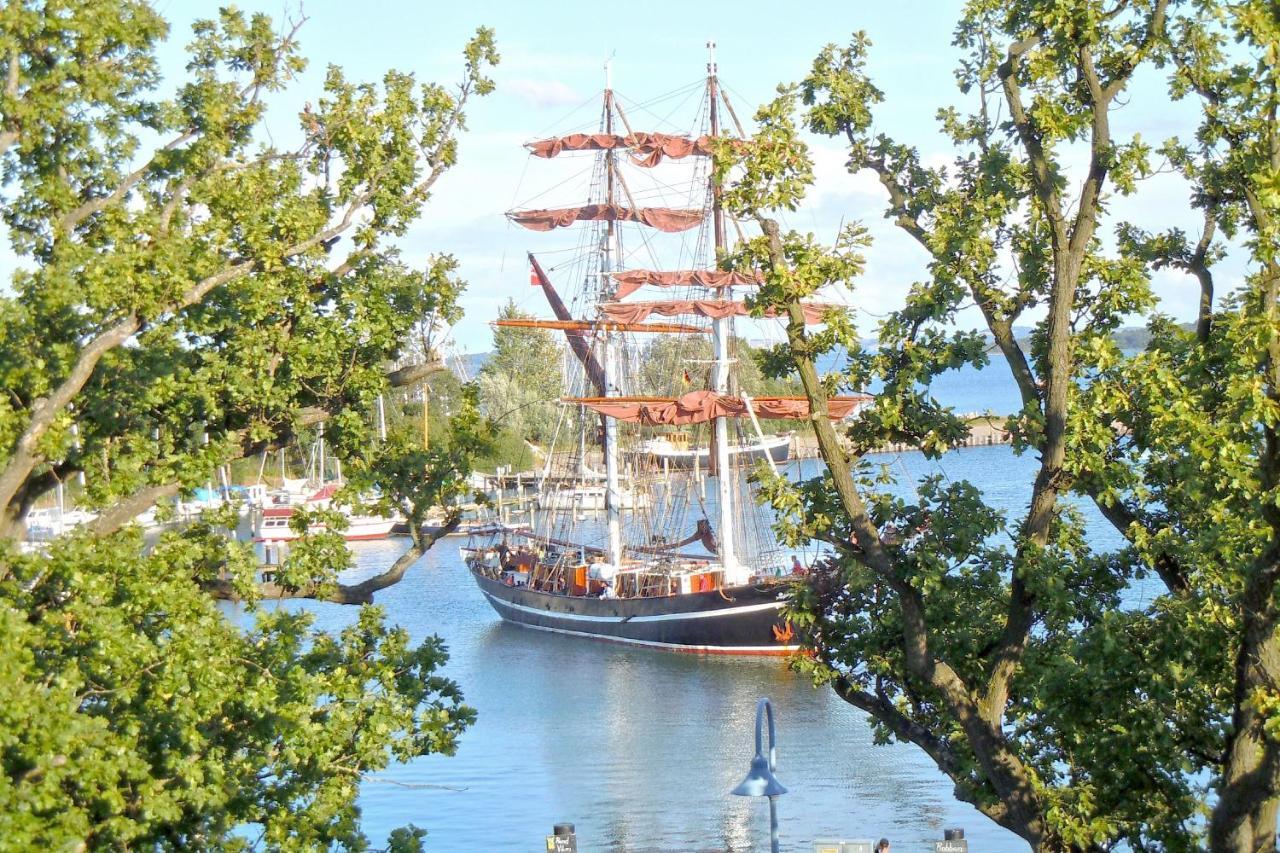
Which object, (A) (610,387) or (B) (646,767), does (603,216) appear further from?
(B) (646,767)

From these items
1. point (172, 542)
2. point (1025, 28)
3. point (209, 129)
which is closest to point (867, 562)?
point (1025, 28)

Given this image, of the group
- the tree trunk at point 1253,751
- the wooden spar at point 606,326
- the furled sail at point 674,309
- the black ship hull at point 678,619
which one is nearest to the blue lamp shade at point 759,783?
the tree trunk at point 1253,751

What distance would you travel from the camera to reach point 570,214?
5894 cm

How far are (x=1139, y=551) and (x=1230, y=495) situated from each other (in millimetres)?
1935

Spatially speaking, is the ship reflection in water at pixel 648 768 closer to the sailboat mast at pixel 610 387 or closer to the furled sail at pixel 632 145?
the sailboat mast at pixel 610 387

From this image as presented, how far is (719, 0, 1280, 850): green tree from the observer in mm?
10352

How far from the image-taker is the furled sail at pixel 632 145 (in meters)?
54.5

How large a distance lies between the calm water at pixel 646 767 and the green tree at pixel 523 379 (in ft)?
163

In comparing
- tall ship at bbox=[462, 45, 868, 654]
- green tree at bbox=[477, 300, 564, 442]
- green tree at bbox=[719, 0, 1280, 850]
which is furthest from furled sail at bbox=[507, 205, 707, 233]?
green tree at bbox=[719, 0, 1280, 850]

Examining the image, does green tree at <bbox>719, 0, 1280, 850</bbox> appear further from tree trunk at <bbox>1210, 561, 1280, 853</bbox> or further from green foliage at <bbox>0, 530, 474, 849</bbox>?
green foliage at <bbox>0, 530, 474, 849</bbox>

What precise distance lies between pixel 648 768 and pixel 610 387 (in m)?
26.4

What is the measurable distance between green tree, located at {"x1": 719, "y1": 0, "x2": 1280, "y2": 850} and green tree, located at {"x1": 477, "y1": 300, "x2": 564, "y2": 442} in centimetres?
8576

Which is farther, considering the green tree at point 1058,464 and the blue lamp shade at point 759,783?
the blue lamp shade at point 759,783

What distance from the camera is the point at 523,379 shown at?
111 meters
